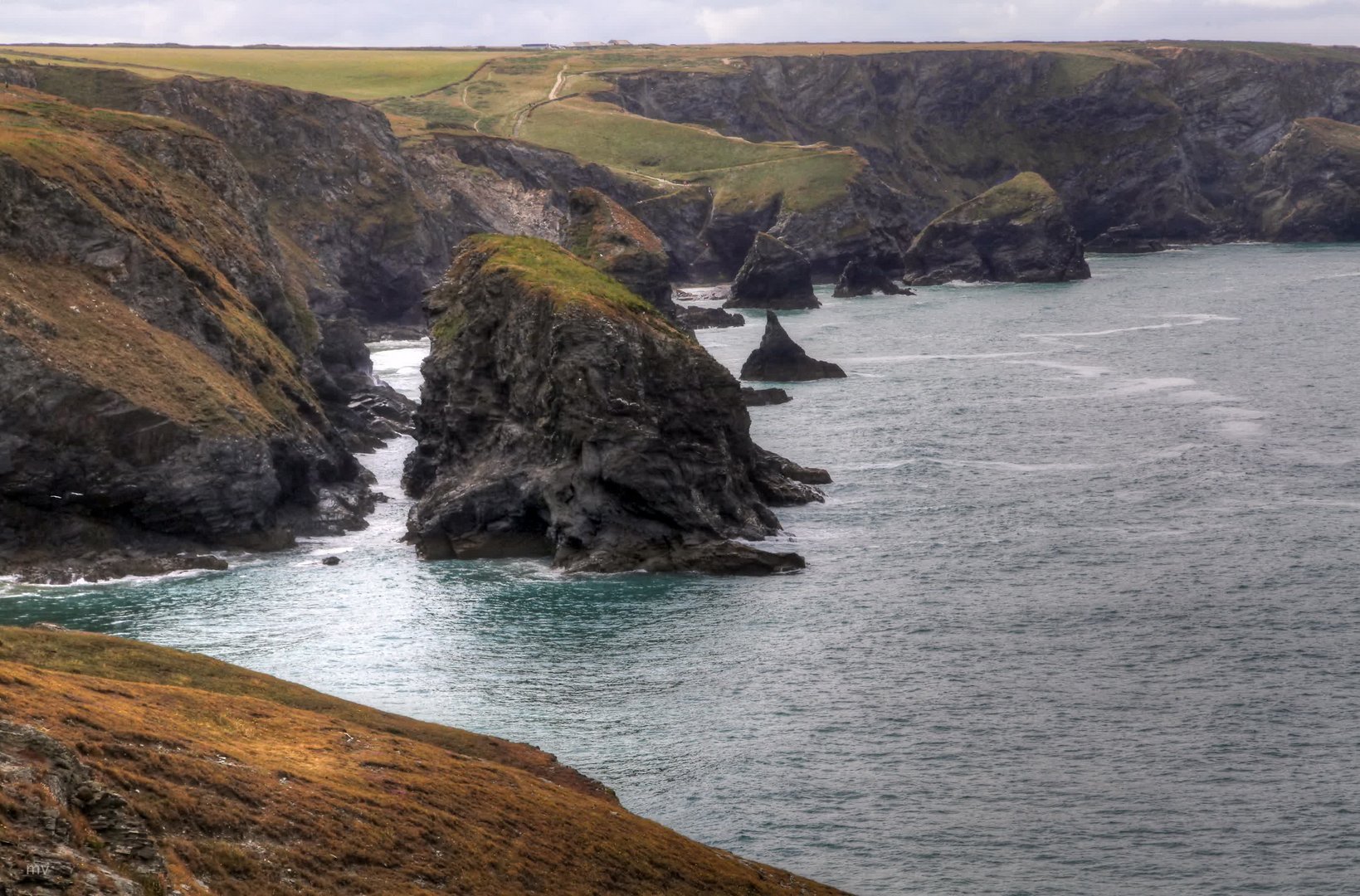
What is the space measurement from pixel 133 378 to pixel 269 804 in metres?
55.4

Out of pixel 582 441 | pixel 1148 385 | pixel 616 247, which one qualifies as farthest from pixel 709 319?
pixel 582 441

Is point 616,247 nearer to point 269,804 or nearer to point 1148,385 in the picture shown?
point 1148,385

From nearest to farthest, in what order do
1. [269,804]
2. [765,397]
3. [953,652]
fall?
[269,804] → [953,652] → [765,397]

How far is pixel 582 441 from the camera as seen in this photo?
85.9 meters

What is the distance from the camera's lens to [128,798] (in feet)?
107

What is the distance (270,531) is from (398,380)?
2302 inches

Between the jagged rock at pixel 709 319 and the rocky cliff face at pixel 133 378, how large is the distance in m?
80.0

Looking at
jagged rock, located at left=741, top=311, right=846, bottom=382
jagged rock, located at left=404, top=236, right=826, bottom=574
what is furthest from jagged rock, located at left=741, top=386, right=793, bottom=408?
jagged rock, located at left=404, top=236, right=826, bottom=574

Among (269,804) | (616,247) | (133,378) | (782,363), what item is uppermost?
(616,247)

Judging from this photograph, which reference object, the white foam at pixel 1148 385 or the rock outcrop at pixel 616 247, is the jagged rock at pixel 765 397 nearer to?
the rock outcrop at pixel 616 247

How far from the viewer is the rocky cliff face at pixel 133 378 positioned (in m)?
81.6

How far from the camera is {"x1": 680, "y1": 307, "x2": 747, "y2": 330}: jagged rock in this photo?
18750 cm

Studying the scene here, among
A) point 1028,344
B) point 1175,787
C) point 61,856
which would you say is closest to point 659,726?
point 1175,787

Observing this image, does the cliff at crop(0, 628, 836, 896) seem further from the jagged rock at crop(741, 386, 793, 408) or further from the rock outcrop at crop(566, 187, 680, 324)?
the rock outcrop at crop(566, 187, 680, 324)
